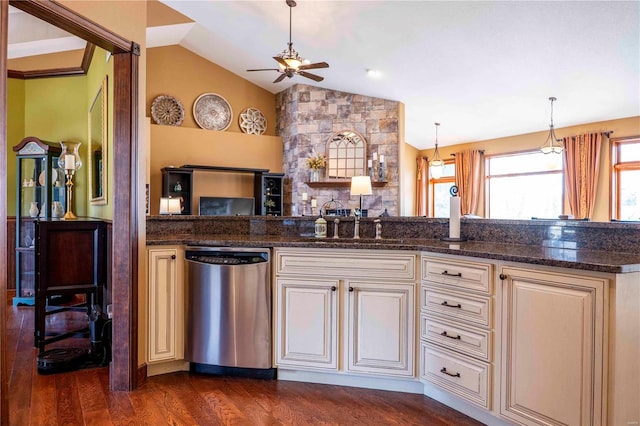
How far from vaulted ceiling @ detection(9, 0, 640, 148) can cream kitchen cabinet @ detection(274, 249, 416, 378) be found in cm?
304

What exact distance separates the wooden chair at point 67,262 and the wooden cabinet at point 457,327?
2522mm

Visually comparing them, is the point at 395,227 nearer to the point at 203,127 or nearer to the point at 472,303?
the point at 472,303

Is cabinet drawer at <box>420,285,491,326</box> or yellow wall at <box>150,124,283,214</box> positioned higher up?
yellow wall at <box>150,124,283,214</box>

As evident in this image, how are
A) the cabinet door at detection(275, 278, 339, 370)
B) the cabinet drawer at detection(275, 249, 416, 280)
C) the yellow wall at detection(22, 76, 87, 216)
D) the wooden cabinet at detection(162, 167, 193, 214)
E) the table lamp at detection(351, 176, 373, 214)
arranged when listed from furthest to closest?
1. the wooden cabinet at detection(162, 167, 193, 214)
2. the yellow wall at detection(22, 76, 87, 216)
3. the table lamp at detection(351, 176, 373, 214)
4. the cabinet door at detection(275, 278, 339, 370)
5. the cabinet drawer at detection(275, 249, 416, 280)

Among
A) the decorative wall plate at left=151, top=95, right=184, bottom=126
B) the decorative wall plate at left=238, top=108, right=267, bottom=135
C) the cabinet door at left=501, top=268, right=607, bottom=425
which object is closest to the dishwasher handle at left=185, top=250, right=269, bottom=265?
the cabinet door at left=501, top=268, right=607, bottom=425

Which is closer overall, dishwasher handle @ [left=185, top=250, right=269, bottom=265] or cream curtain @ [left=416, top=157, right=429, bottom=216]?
dishwasher handle @ [left=185, top=250, right=269, bottom=265]

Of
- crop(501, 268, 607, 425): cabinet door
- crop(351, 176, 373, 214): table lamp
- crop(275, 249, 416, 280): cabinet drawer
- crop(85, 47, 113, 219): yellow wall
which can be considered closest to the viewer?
crop(501, 268, 607, 425): cabinet door

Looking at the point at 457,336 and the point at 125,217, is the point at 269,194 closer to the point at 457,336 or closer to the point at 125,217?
the point at 125,217

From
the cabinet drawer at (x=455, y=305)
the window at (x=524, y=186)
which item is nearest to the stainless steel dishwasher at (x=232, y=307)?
the cabinet drawer at (x=455, y=305)

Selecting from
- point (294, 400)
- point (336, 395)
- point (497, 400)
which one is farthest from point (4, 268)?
point (497, 400)

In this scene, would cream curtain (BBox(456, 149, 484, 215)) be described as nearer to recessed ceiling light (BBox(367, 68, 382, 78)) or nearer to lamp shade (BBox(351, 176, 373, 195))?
recessed ceiling light (BBox(367, 68, 382, 78))

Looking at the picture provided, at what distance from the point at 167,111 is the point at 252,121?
1626 millimetres

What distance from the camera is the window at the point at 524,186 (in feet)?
26.6

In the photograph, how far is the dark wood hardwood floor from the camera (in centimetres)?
224
